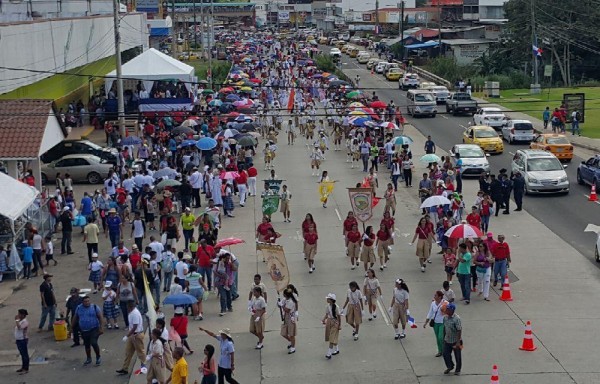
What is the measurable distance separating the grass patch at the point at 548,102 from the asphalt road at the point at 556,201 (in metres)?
4.02

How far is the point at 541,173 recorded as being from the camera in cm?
3597

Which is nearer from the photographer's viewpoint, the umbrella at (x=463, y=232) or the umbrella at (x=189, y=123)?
the umbrella at (x=463, y=232)

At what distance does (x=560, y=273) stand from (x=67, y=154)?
71.9ft

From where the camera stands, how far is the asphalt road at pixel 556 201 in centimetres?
2995

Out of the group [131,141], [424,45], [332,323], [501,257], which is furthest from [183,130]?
[424,45]

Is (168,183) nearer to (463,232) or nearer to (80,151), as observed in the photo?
(80,151)

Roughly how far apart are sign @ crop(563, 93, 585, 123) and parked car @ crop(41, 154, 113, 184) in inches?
933

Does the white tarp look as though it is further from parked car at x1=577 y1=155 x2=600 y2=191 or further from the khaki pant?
parked car at x1=577 y1=155 x2=600 y2=191

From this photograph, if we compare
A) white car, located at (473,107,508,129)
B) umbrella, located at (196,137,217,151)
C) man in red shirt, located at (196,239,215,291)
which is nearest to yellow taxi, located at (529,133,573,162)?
white car, located at (473,107,508,129)

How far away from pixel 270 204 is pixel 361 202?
3815 millimetres

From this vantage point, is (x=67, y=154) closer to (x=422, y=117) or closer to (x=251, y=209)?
(x=251, y=209)

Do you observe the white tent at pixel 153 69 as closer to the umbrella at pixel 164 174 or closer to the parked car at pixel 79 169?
the parked car at pixel 79 169

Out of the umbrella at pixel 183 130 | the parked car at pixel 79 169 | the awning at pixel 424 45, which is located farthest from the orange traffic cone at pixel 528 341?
the awning at pixel 424 45

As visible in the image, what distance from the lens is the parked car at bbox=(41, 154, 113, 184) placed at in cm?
3978
